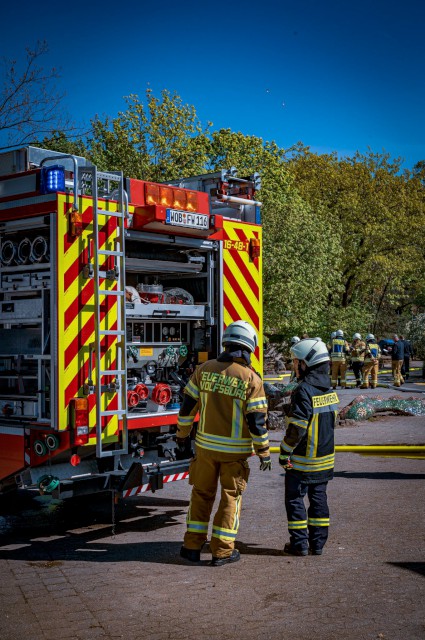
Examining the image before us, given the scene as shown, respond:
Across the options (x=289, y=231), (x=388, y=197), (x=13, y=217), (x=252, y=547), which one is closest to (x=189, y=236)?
(x=13, y=217)

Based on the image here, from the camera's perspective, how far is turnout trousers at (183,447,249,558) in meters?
5.93

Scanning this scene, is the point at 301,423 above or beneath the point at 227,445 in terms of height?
above

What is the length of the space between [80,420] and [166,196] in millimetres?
2237

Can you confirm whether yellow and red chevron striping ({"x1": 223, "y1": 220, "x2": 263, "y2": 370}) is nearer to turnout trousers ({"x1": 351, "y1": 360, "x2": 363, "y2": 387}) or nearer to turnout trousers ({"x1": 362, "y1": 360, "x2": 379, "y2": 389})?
turnout trousers ({"x1": 362, "y1": 360, "x2": 379, "y2": 389})

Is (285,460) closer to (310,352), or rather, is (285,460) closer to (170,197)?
(310,352)

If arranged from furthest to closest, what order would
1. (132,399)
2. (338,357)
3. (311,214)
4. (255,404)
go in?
(311,214) < (338,357) < (132,399) < (255,404)

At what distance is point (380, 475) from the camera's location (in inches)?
378

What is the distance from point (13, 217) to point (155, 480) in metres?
2.50

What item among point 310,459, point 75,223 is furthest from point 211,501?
point 75,223

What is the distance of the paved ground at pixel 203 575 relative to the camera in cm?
466

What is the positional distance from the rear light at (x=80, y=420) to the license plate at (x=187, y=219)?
1.78 metres

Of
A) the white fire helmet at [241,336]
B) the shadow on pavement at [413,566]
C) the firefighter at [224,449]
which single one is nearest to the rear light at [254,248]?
the white fire helmet at [241,336]

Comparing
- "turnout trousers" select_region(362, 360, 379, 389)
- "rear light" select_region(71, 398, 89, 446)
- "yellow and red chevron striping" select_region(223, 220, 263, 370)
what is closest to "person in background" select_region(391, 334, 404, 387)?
"turnout trousers" select_region(362, 360, 379, 389)

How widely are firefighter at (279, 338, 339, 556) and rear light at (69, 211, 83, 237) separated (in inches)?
79.3
